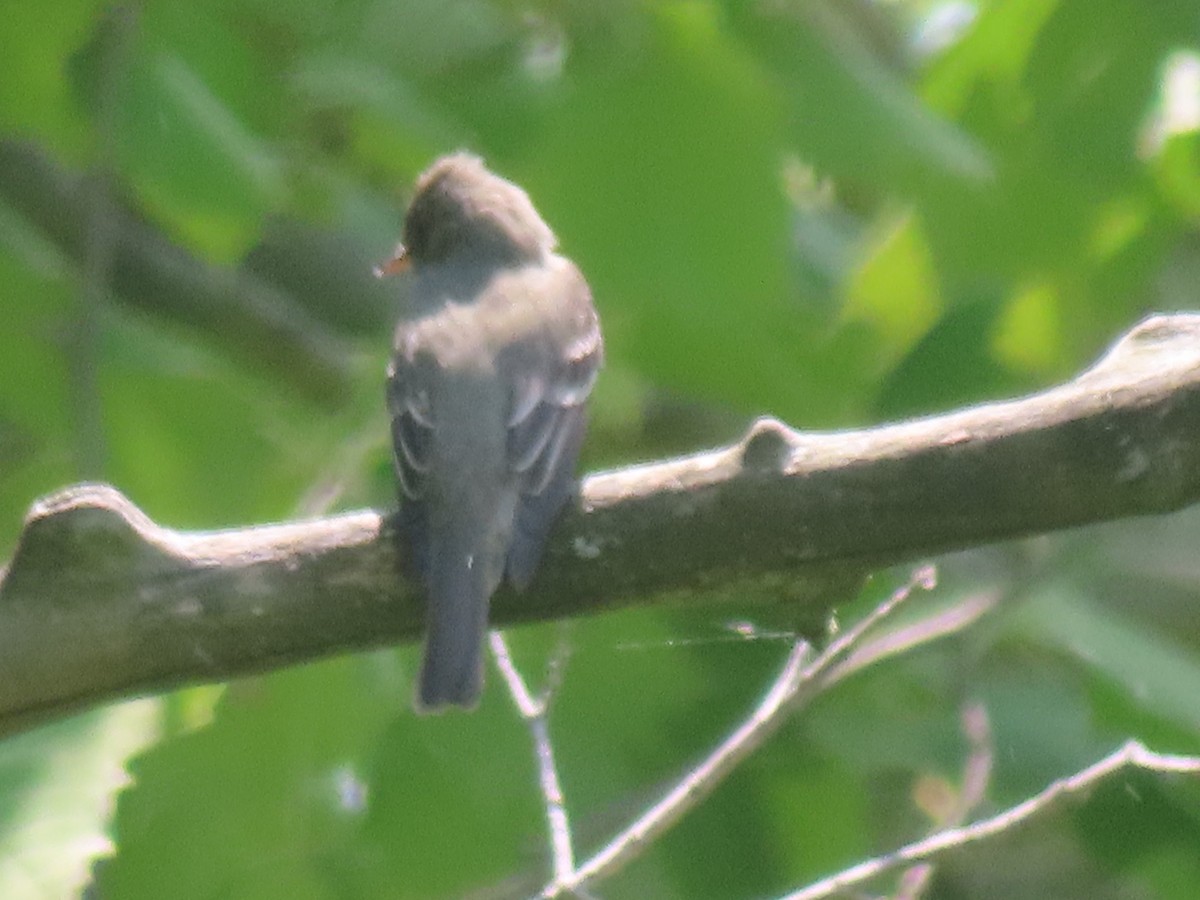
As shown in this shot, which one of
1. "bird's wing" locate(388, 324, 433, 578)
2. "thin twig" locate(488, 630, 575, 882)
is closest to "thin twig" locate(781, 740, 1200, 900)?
"thin twig" locate(488, 630, 575, 882)

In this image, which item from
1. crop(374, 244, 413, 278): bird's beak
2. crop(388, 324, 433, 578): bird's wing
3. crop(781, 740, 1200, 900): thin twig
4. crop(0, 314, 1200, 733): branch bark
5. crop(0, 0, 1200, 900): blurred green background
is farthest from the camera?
crop(374, 244, 413, 278): bird's beak

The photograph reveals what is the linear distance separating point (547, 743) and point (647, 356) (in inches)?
40.7

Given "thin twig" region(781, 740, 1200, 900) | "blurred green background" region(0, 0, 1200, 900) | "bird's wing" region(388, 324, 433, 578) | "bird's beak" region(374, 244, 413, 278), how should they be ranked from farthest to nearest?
"bird's beak" region(374, 244, 413, 278)
"blurred green background" region(0, 0, 1200, 900)
"bird's wing" region(388, 324, 433, 578)
"thin twig" region(781, 740, 1200, 900)

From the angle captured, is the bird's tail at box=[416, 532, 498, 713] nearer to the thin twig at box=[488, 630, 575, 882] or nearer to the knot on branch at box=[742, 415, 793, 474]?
the thin twig at box=[488, 630, 575, 882]

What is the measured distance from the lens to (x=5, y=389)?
4.24 metres

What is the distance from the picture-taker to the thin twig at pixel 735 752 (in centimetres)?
312

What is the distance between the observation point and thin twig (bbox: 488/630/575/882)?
10.5 feet

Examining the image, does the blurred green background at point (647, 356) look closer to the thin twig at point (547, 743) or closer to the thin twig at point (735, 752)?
the thin twig at point (547, 743)

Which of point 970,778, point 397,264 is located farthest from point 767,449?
point 397,264

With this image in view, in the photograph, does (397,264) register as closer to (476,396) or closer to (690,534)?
(476,396)

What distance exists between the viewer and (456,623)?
3096mm

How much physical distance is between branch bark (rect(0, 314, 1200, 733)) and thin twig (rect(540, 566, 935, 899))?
0.39 m

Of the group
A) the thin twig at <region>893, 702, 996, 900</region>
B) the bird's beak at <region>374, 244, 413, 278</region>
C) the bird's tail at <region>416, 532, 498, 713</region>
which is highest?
the bird's beak at <region>374, 244, 413, 278</region>

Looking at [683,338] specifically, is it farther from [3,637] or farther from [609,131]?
[3,637]
